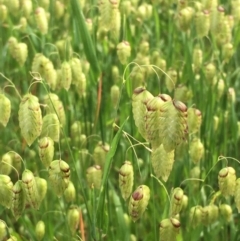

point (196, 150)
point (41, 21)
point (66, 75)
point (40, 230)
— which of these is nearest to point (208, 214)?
point (196, 150)

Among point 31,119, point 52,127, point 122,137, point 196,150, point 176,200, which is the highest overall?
point 31,119

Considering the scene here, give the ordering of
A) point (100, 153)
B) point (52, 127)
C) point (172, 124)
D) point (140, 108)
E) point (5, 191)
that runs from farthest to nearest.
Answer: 1. point (100, 153)
2. point (52, 127)
3. point (5, 191)
4. point (140, 108)
5. point (172, 124)

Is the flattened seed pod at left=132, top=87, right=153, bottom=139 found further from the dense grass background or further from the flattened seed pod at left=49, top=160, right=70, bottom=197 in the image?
the dense grass background

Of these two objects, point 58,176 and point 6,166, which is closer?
point 58,176

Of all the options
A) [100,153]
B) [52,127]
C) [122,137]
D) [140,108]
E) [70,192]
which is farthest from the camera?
[122,137]

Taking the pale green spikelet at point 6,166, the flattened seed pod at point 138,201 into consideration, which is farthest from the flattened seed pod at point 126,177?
the pale green spikelet at point 6,166

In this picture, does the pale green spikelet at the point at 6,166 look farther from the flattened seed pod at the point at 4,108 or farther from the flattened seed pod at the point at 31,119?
the flattened seed pod at the point at 31,119

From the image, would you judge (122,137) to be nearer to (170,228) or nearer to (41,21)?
(41,21)
